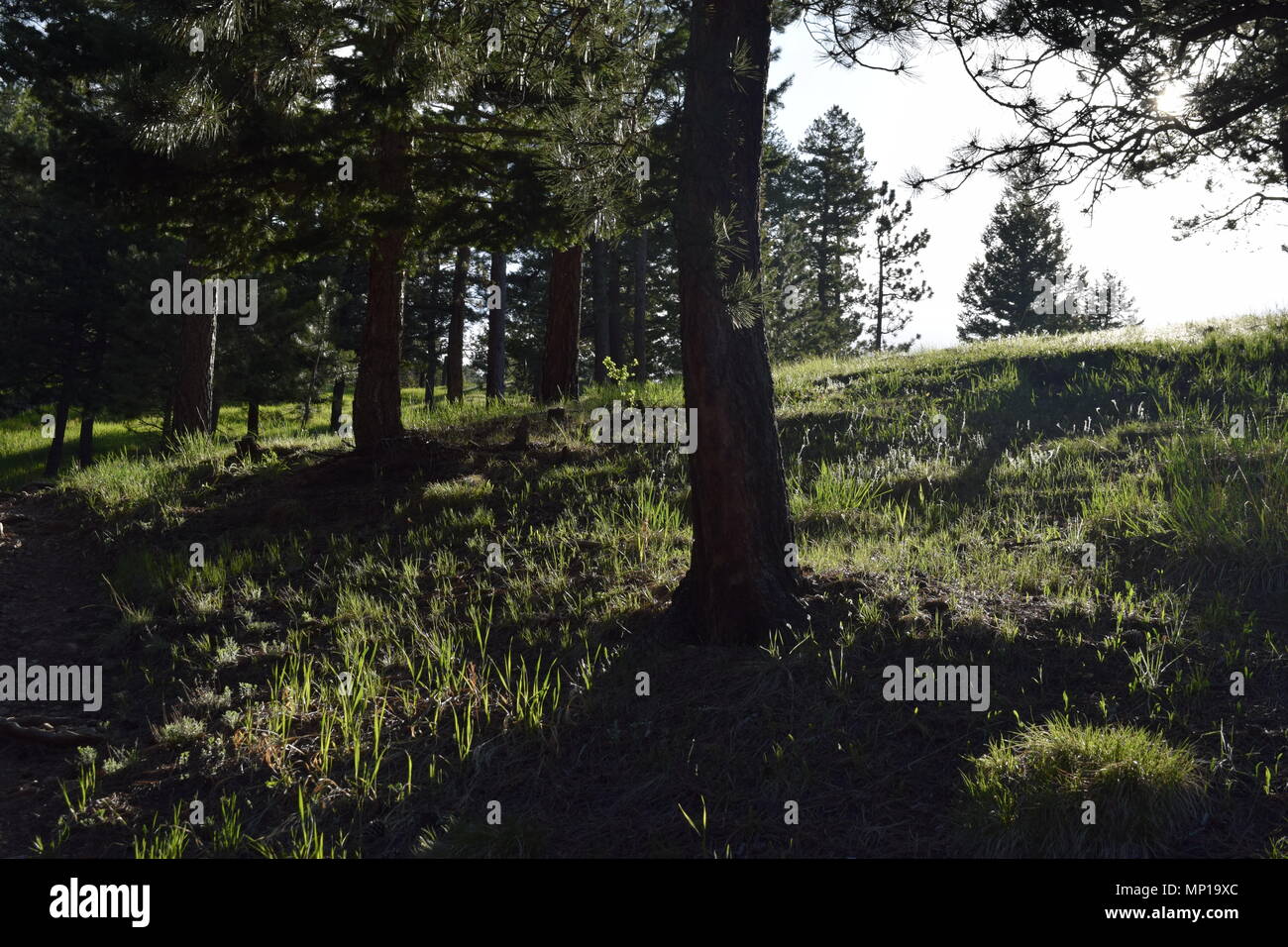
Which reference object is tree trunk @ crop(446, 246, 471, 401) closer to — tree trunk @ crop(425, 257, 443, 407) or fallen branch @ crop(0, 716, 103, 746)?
tree trunk @ crop(425, 257, 443, 407)

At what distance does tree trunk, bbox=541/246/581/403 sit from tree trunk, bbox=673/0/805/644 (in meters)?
7.94

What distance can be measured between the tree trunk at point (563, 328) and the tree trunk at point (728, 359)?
313 inches

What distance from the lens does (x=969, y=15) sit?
6230 mm

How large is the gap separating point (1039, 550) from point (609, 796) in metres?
3.69

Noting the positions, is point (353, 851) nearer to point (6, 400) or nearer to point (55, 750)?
point (55, 750)

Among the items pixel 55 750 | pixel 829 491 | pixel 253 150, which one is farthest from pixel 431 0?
pixel 55 750

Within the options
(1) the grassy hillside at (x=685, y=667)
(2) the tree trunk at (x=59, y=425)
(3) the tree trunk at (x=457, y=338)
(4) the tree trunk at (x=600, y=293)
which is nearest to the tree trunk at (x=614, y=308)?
(4) the tree trunk at (x=600, y=293)

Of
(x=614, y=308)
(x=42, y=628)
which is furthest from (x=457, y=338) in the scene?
(x=42, y=628)

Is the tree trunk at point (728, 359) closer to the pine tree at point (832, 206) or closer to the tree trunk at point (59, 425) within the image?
the tree trunk at point (59, 425)

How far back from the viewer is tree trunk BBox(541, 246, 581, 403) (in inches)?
499

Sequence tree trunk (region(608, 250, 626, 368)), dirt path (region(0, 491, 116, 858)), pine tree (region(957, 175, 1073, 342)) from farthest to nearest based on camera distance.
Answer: pine tree (region(957, 175, 1073, 342)) < tree trunk (region(608, 250, 626, 368)) < dirt path (region(0, 491, 116, 858))

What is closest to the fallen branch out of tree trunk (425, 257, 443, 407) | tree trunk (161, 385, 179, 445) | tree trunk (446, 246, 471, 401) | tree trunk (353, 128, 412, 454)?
tree trunk (353, 128, 412, 454)

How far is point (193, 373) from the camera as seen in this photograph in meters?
12.7

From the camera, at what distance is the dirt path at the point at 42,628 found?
4164 mm
